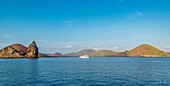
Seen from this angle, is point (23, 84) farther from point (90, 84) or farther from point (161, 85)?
point (161, 85)

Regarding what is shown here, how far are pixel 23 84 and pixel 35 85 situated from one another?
4.45 metres

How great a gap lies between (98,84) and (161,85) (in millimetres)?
19193

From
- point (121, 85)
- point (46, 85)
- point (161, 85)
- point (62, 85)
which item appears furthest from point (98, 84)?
point (161, 85)

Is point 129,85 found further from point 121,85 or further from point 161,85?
point 161,85

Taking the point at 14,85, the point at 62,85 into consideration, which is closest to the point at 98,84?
the point at 62,85

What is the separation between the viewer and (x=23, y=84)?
192 feet

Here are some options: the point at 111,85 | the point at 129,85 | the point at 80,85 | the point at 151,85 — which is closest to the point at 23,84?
the point at 80,85

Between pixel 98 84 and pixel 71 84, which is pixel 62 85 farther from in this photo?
pixel 98 84

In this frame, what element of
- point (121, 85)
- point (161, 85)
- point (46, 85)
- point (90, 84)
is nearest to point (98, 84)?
point (90, 84)

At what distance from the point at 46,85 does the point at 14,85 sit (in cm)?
955

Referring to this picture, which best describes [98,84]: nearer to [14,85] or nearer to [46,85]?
[46,85]

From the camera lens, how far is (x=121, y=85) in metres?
56.5

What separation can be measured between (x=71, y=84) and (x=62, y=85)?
2.82 metres

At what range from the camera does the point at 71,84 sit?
57.4m
